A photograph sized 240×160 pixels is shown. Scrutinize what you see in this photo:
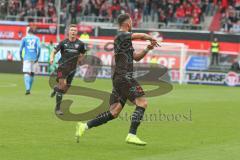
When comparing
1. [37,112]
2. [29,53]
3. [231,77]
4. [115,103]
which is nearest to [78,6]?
[231,77]

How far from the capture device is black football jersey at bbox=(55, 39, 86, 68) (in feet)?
59.2

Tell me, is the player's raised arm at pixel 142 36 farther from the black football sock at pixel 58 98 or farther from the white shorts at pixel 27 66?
the white shorts at pixel 27 66

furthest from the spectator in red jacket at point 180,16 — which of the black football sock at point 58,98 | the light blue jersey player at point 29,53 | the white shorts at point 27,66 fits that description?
the black football sock at point 58,98

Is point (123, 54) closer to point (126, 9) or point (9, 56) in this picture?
point (9, 56)

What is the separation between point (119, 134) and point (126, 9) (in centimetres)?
3274

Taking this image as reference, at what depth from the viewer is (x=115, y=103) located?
40.0 ft

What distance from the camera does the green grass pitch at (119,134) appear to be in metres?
11.0

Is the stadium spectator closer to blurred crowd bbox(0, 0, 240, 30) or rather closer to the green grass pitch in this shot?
blurred crowd bbox(0, 0, 240, 30)

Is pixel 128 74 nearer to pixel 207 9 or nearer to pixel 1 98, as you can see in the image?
pixel 1 98

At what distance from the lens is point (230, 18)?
4228cm

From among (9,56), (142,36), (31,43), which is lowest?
(9,56)

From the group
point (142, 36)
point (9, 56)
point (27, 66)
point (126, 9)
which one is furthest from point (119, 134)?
point (126, 9)

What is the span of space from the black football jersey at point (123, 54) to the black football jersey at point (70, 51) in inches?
242

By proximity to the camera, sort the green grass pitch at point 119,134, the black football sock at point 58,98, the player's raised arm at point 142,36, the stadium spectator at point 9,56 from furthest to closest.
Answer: the stadium spectator at point 9,56 → the black football sock at point 58,98 → the player's raised arm at point 142,36 → the green grass pitch at point 119,134
